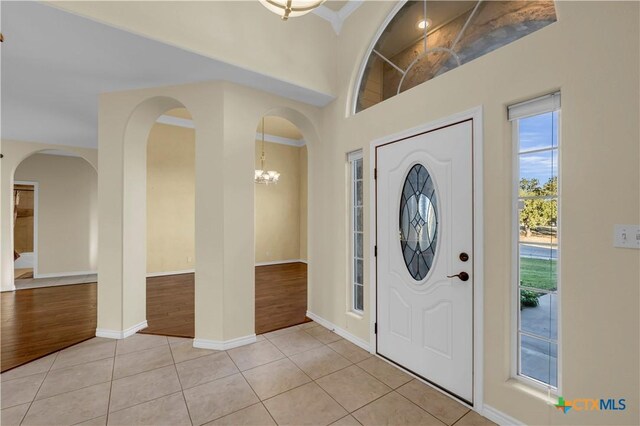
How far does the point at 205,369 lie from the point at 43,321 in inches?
111

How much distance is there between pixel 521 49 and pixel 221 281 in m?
3.14

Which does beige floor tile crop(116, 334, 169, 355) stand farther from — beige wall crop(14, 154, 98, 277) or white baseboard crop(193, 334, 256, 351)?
beige wall crop(14, 154, 98, 277)

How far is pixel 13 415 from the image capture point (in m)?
1.93

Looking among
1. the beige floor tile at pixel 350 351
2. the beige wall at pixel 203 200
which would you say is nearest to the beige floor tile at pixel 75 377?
the beige wall at pixel 203 200

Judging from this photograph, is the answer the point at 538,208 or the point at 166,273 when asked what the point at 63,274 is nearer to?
the point at 166,273

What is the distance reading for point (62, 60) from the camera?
256cm

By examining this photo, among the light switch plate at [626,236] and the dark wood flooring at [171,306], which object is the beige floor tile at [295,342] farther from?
the light switch plate at [626,236]

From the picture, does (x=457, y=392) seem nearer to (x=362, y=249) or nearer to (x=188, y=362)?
(x=362, y=249)

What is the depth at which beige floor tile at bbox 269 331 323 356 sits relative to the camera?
291 centimetres

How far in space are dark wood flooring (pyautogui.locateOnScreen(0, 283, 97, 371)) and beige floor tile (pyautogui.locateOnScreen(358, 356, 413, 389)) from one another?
10.3ft

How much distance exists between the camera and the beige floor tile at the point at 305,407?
1.91 m

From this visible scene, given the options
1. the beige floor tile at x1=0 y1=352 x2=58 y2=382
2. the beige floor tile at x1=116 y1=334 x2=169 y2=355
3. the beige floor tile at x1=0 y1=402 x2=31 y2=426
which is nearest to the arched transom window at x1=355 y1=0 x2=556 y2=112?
the beige floor tile at x1=116 y1=334 x2=169 y2=355

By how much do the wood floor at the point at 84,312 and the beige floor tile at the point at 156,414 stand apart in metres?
1.18

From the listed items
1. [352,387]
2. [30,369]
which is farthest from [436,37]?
[30,369]
